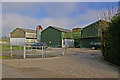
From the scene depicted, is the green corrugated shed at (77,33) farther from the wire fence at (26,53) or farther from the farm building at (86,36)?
the wire fence at (26,53)

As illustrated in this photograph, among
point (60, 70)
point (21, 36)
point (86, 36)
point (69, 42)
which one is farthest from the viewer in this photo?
point (21, 36)

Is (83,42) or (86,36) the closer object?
(86,36)

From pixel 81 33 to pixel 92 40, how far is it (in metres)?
3.87

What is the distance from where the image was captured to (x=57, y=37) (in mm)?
27922

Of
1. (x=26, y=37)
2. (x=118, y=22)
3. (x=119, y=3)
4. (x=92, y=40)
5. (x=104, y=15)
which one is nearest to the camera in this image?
(x=118, y=22)

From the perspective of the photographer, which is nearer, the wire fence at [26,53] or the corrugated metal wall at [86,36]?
the wire fence at [26,53]

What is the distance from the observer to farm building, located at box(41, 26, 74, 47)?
27344mm

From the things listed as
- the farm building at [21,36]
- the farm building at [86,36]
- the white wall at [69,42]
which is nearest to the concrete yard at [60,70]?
the farm building at [86,36]

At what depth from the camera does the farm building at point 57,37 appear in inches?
1077

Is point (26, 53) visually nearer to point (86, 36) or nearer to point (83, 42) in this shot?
point (83, 42)

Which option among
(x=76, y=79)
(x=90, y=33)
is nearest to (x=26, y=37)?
(x=90, y=33)

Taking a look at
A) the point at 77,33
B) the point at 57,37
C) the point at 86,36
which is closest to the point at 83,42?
the point at 86,36

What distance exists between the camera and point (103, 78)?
4277mm

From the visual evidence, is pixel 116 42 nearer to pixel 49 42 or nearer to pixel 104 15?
pixel 104 15
